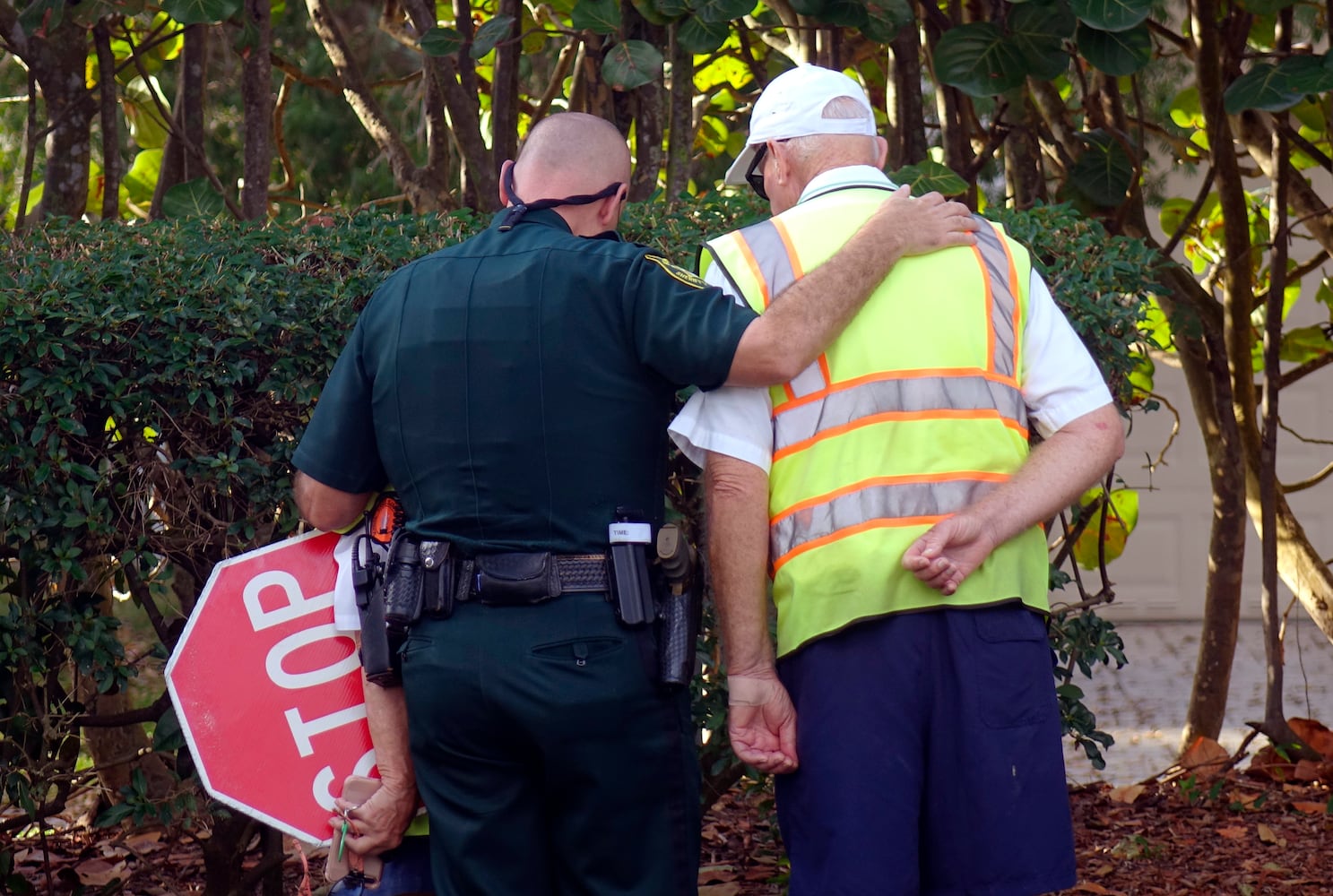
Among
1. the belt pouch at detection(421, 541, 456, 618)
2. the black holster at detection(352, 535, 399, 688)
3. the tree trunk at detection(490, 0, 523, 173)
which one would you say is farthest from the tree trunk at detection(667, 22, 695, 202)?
the belt pouch at detection(421, 541, 456, 618)

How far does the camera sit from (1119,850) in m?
4.35

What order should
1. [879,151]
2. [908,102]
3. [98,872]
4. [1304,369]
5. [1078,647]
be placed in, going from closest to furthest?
[879,151]
[1078,647]
[98,872]
[908,102]
[1304,369]

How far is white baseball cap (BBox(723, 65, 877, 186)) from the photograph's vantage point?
101 inches

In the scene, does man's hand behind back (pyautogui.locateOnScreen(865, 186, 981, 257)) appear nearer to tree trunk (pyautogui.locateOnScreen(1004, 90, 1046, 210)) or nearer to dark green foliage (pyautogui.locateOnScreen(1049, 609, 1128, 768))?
dark green foliage (pyautogui.locateOnScreen(1049, 609, 1128, 768))

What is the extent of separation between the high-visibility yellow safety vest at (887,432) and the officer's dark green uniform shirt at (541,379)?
18 cm

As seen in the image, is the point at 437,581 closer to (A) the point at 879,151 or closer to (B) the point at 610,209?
(B) the point at 610,209

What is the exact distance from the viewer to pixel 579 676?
2.39 meters

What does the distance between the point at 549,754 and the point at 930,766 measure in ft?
2.05

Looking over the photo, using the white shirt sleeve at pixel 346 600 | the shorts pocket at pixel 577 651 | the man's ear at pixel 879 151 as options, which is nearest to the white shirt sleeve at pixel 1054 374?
the man's ear at pixel 879 151

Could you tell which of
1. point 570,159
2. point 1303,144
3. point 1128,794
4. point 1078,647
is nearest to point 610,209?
point 570,159

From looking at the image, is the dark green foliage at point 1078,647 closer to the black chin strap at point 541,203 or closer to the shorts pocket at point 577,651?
the shorts pocket at point 577,651

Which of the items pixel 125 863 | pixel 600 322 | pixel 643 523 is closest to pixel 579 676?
pixel 643 523

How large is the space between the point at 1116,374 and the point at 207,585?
6.87 feet

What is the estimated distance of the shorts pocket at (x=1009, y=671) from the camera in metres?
2.35
